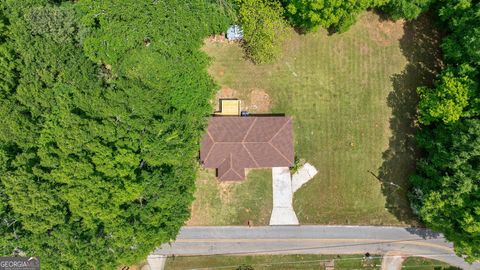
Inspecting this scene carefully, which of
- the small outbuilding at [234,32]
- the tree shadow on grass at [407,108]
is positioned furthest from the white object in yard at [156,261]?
the tree shadow on grass at [407,108]

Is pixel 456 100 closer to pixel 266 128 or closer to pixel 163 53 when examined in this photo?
pixel 266 128

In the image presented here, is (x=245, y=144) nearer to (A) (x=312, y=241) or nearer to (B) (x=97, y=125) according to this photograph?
(A) (x=312, y=241)

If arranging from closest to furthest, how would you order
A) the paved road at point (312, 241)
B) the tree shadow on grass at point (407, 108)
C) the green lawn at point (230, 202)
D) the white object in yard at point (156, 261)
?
1. the white object in yard at point (156, 261)
2. the paved road at point (312, 241)
3. the green lawn at point (230, 202)
4. the tree shadow on grass at point (407, 108)

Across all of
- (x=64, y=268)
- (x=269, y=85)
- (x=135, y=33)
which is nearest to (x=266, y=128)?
(x=269, y=85)

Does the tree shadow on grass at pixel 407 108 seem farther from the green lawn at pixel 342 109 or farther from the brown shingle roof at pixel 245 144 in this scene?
the brown shingle roof at pixel 245 144

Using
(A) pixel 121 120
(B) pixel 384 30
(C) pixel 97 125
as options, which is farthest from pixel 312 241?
(C) pixel 97 125

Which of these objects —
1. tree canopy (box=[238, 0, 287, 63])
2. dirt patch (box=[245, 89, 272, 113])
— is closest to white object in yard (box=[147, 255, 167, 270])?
dirt patch (box=[245, 89, 272, 113])
